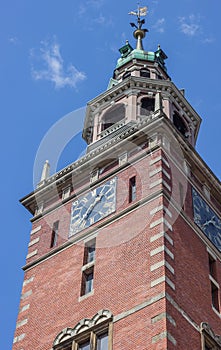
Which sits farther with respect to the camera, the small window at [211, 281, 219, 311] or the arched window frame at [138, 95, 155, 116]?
the arched window frame at [138, 95, 155, 116]

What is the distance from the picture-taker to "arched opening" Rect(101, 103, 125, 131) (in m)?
45.2

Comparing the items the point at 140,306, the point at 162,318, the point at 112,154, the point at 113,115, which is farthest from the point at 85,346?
the point at 113,115

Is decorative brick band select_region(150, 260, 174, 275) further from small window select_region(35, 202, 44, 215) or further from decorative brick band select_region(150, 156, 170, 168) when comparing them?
small window select_region(35, 202, 44, 215)

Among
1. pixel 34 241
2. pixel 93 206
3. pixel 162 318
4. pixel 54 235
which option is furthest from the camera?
pixel 34 241

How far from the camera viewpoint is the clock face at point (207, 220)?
3675 cm

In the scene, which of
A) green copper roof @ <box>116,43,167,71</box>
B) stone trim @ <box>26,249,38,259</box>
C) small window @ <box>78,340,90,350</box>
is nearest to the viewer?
small window @ <box>78,340,90,350</box>

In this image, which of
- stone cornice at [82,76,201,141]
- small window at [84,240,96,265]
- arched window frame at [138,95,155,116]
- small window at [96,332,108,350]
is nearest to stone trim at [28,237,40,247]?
small window at [84,240,96,265]

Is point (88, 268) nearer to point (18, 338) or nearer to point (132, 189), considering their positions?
point (18, 338)

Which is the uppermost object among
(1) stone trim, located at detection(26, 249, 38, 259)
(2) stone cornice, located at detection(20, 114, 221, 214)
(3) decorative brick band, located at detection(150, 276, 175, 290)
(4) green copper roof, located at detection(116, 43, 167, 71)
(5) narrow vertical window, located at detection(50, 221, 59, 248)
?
(4) green copper roof, located at detection(116, 43, 167, 71)

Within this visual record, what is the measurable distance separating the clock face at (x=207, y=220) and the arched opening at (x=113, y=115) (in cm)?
825

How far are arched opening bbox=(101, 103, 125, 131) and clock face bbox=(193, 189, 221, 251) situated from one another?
825cm

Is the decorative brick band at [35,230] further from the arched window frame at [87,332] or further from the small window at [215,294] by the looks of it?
the small window at [215,294]

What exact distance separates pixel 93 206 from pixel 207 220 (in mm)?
4487

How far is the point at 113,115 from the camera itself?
45750 mm
